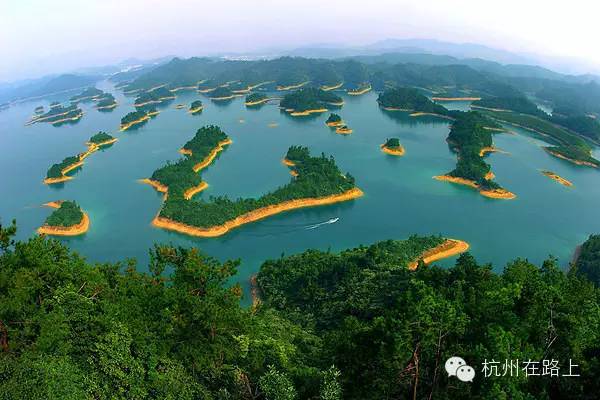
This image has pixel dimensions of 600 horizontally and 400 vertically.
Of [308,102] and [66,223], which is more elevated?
[308,102]

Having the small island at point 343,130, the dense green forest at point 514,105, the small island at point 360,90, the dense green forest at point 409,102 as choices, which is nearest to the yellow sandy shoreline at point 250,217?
the small island at point 343,130

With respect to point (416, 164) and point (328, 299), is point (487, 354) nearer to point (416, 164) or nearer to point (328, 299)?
point (328, 299)

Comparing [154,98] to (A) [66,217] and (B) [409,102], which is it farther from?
(A) [66,217]

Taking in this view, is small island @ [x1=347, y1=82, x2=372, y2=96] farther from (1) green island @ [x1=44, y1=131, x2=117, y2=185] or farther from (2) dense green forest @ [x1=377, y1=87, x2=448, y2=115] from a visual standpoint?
(1) green island @ [x1=44, y1=131, x2=117, y2=185]

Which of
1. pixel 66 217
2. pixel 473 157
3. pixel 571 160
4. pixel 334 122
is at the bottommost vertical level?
pixel 571 160

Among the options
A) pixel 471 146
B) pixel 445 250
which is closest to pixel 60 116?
pixel 471 146

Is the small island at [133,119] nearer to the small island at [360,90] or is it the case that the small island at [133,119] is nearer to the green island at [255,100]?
the green island at [255,100]

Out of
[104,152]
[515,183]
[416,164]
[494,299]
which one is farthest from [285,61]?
[494,299]
